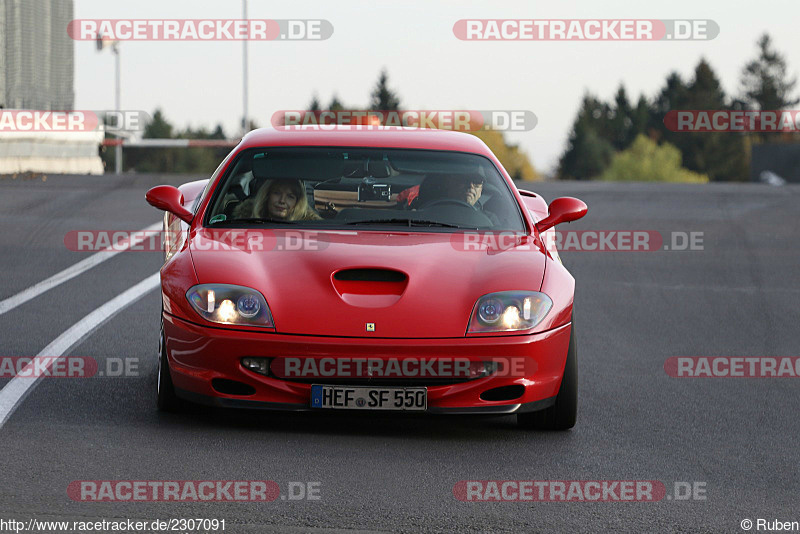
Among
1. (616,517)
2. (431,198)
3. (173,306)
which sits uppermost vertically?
(431,198)

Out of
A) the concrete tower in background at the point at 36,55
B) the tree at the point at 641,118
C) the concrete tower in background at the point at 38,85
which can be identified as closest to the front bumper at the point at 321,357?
the concrete tower in background at the point at 38,85

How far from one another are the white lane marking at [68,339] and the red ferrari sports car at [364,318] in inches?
33.7

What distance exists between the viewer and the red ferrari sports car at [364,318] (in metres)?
5.76

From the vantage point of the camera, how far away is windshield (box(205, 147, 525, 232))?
22.5 feet

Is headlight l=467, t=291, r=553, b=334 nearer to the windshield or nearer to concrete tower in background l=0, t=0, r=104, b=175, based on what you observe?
the windshield

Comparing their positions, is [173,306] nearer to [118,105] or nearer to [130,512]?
[130,512]

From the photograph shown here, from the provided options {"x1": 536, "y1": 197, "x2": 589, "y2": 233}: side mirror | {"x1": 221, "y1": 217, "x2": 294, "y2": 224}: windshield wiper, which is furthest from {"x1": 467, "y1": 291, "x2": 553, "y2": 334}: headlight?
{"x1": 221, "y1": 217, "x2": 294, "y2": 224}: windshield wiper

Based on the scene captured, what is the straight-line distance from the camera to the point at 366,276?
599 cm

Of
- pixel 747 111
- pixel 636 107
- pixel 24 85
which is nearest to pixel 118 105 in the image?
pixel 24 85

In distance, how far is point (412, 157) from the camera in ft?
24.1

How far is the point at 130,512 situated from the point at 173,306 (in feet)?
5.56

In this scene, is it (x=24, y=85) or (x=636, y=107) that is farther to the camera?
(x=636, y=107)

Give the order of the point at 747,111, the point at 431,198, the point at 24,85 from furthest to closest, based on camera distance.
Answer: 1. the point at 747,111
2. the point at 24,85
3. the point at 431,198

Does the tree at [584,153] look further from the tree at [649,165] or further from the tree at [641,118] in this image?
the tree at [641,118]
